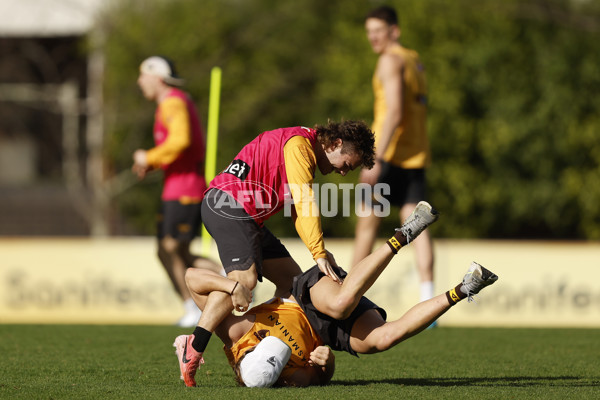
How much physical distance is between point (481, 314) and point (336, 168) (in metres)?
5.93

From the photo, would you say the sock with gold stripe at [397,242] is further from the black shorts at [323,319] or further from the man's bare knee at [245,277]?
the man's bare knee at [245,277]

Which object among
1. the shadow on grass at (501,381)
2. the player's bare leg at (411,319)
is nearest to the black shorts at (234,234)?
the player's bare leg at (411,319)

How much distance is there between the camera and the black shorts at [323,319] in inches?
197

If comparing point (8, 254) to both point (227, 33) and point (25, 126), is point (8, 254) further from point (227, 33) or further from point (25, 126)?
point (227, 33)

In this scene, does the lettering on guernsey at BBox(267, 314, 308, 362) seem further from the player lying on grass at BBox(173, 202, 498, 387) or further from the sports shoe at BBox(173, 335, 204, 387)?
the sports shoe at BBox(173, 335, 204, 387)

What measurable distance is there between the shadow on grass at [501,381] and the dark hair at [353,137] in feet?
3.86

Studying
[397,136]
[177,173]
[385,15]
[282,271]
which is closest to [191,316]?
[177,173]

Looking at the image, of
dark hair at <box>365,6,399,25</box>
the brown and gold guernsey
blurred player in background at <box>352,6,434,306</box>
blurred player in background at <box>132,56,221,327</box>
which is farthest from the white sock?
dark hair at <box>365,6,399,25</box>

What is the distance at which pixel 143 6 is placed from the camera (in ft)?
74.2

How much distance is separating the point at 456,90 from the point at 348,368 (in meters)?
18.1

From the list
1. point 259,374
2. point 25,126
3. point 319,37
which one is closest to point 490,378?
point 259,374

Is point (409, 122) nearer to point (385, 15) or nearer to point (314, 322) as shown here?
point (385, 15)

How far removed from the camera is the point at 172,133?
8.02 meters

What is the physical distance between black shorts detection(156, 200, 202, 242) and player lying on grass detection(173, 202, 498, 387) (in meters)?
2.91
